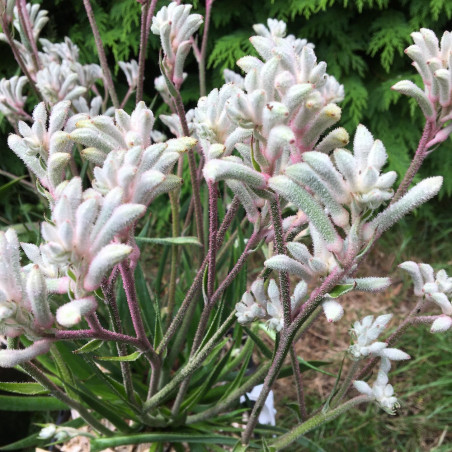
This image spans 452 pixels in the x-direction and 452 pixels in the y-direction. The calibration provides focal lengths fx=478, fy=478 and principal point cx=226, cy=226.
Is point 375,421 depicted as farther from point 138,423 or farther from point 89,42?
point 89,42

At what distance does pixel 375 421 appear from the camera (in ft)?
4.54

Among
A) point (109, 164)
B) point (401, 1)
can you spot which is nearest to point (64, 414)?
point (109, 164)

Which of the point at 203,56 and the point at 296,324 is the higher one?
the point at 203,56

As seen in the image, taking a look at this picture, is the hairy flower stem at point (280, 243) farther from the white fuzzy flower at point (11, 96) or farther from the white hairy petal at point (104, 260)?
the white fuzzy flower at point (11, 96)

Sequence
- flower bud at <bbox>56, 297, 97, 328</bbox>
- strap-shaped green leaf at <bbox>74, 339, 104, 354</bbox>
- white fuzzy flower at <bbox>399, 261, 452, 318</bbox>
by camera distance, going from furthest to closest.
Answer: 1. white fuzzy flower at <bbox>399, 261, 452, 318</bbox>
2. strap-shaped green leaf at <bbox>74, 339, 104, 354</bbox>
3. flower bud at <bbox>56, 297, 97, 328</bbox>

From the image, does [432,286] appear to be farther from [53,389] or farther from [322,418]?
[53,389]

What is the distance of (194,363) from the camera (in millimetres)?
664

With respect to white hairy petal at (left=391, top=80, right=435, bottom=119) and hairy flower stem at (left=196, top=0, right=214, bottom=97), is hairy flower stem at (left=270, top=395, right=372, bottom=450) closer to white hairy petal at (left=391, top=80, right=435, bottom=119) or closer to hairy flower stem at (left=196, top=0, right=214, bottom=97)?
white hairy petal at (left=391, top=80, right=435, bottom=119)

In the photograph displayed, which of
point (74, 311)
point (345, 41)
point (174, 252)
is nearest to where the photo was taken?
point (74, 311)

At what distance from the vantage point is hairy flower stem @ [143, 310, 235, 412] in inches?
25.5

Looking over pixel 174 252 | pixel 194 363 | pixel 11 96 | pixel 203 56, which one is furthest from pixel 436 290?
pixel 11 96

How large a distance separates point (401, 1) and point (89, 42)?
4.25ft

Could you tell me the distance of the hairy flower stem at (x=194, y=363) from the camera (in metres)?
0.65

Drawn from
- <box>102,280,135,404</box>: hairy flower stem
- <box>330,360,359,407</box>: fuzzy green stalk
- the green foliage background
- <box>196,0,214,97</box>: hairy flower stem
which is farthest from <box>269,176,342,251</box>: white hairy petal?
the green foliage background
